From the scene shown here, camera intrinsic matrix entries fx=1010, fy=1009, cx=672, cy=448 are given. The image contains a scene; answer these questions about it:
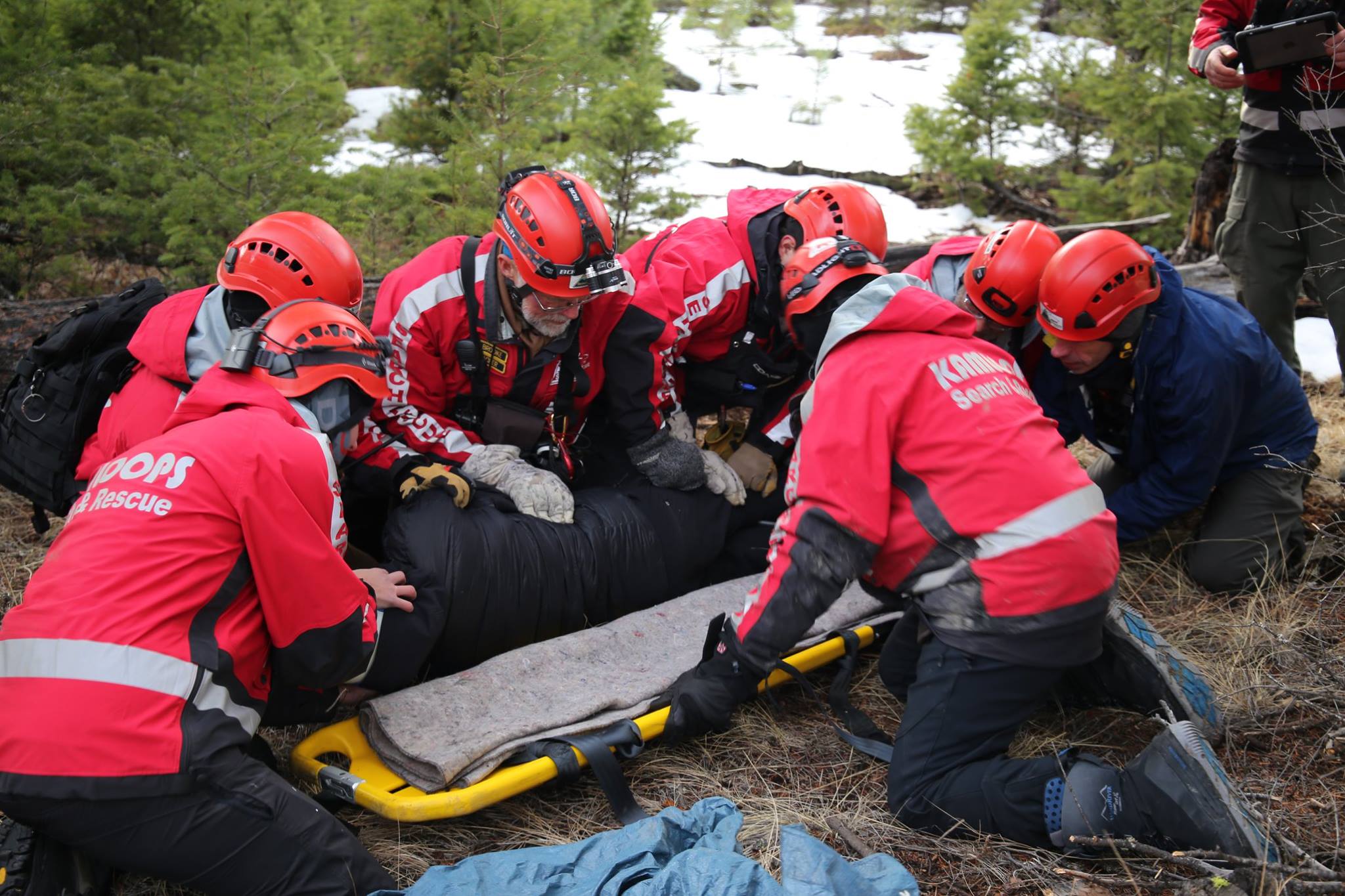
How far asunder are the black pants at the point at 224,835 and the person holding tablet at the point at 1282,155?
4425 millimetres

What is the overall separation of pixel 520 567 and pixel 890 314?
60.7 inches

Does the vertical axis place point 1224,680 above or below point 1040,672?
below

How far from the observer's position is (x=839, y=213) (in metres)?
4.19

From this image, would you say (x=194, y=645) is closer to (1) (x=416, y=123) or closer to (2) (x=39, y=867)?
(2) (x=39, y=867)

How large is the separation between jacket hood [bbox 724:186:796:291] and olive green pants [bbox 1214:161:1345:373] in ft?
7.44

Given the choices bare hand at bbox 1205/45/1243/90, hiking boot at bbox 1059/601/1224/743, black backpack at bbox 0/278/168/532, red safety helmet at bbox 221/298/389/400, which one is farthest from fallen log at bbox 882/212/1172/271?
black backpack at bbox 0/278/168/532

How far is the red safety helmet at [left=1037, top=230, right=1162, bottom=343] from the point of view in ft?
12.6

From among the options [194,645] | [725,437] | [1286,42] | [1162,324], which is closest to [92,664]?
[194,645]

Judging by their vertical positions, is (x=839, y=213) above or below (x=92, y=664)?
above

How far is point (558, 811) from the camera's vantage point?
3.01 m

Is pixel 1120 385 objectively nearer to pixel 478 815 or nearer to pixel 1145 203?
pixel 478 815

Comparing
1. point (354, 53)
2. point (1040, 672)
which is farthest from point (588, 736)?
point (354, 53)

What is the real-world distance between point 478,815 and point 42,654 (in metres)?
1.29

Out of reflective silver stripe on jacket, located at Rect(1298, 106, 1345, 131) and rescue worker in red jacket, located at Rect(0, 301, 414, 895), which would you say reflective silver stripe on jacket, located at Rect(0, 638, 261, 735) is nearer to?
rescue worker in red jacket, located at Rect(0, 301, 414, 895)
